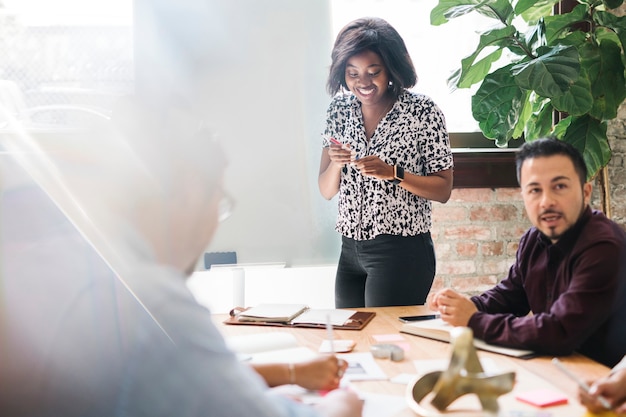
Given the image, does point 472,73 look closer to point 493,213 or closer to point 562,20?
point 562,20

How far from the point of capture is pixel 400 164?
2.23 metres

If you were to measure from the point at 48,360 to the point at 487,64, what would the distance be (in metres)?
2.37

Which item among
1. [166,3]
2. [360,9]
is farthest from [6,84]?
[360,9]

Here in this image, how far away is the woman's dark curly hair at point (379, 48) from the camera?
87.3 inches

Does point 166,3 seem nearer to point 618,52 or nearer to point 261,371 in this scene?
point 618,52

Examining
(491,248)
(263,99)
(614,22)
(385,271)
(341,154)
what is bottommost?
(491,248)

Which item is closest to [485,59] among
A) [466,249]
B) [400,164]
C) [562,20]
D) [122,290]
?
[562,20]

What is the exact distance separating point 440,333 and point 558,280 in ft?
1.06

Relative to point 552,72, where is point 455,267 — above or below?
below

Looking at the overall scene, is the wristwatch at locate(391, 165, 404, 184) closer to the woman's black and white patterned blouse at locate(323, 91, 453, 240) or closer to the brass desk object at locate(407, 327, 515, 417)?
the woman's black and white patterned blouse at locate(323, 91, 453, 240)

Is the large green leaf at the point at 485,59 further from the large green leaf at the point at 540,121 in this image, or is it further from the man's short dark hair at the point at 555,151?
the man's short dark hair at the point at 555,151

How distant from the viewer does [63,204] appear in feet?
2.54

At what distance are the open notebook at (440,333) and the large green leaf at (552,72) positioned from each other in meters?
1.10

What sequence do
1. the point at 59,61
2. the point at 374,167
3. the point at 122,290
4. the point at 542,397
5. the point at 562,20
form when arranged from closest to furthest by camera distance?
the point at 122,290 → the point at 542,397 → the point at 374,167 → the point at 562,20 → the point at 59,61
